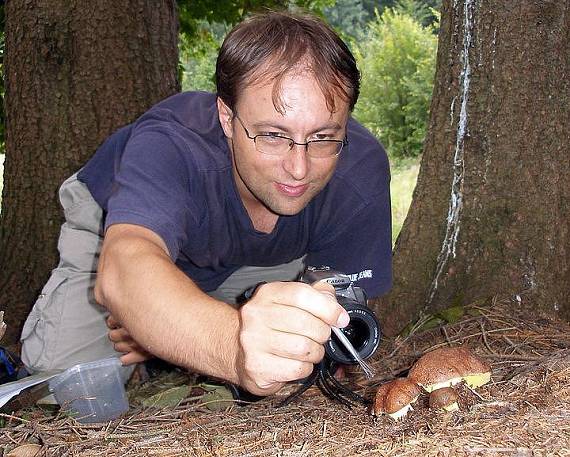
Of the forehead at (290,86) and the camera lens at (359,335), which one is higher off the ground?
the forehead at (290,86)

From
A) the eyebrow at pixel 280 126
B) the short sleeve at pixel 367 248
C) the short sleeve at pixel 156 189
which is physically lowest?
the short sleeve at pixel 367 248

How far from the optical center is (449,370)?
2.20 metres

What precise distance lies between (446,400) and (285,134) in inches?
39.0

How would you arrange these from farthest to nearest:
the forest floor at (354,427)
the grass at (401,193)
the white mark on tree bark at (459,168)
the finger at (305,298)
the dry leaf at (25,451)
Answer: the grass at (401,193) → the white mark on tree bark at (459,168) → the dry leaf at (25,451) → the forest floor at (354,427) → the finger at (305,298)

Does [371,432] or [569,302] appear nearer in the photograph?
[371,432]

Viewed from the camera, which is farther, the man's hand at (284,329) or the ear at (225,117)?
the ear at (225,117)

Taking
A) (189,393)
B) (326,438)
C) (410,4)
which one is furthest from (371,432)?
(410,4)

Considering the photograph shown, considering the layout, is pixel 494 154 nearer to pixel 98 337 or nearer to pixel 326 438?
pixel 326 438

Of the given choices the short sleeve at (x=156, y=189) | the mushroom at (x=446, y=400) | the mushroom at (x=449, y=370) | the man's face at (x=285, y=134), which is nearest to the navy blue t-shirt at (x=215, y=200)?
the short sleeve at (x=156, y=189)

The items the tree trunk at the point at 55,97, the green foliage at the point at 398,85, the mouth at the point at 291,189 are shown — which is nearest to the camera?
the mouth at the point at 291,189

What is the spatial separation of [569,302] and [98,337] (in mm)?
2328

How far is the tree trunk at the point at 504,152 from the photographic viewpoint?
3.19m

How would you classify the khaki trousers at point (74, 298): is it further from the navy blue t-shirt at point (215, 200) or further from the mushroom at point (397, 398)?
the mushroom at point (397, 398)

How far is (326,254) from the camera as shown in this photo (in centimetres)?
313
